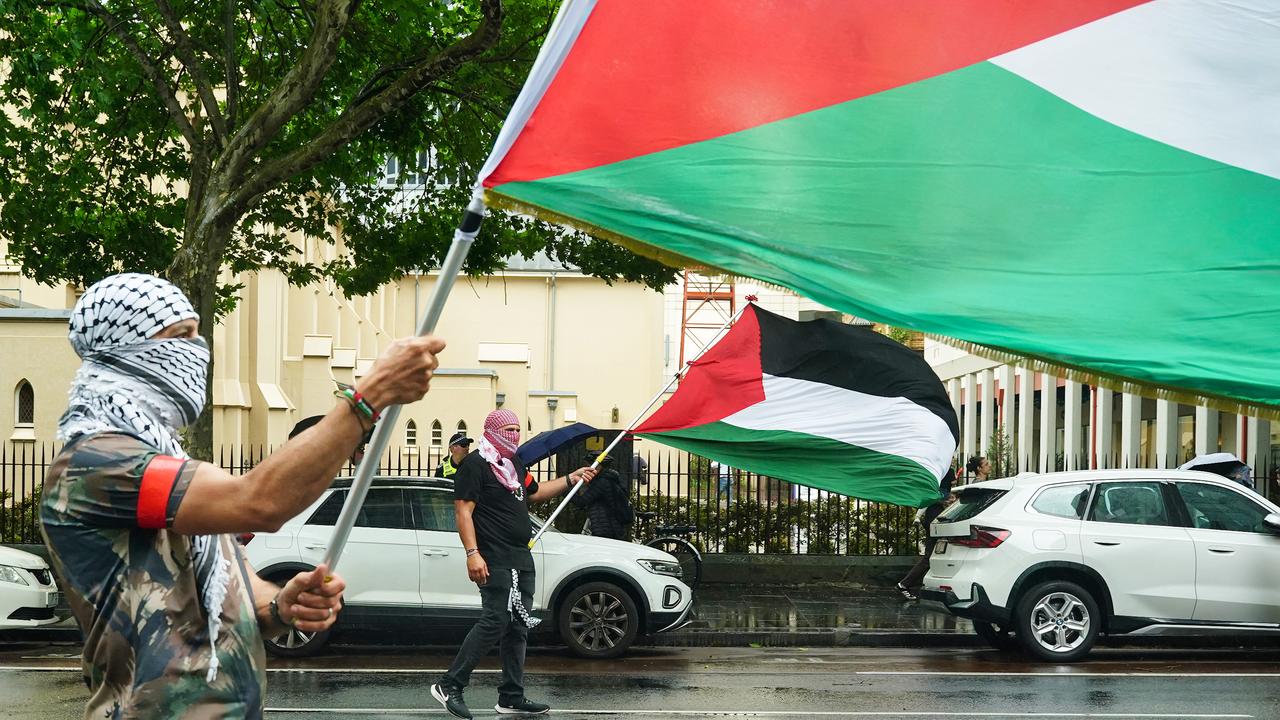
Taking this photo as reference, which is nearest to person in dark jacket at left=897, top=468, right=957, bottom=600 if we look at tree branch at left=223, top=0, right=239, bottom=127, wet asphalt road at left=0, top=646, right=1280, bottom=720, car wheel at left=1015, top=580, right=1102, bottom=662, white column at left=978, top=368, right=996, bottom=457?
wet asphalt road at left=0, top=646, right=1280, bottom=720

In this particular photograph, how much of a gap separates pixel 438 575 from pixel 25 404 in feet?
53.0

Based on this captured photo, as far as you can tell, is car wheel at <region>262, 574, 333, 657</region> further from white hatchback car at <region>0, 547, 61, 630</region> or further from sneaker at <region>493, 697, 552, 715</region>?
sneaker at <region>493, 697, 552, 715</region>

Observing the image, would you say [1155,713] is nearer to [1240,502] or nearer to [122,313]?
[1240,502]

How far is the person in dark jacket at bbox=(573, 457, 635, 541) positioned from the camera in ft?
→ 50.1

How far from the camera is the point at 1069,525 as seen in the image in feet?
40.5

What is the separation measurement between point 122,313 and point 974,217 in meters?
1.86

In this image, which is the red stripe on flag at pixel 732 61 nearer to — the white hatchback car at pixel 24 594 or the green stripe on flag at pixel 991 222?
the green stripe on flag at pixel 991 222

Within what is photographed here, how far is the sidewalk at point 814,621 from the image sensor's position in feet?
45.1

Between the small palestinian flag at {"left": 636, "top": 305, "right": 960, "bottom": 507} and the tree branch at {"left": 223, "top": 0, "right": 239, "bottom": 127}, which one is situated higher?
the tree branch at {"left": 223, "top": 0, "right": 239, "bottom": 127}

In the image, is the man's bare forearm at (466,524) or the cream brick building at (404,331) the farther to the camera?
the cream brick building at (404,331)

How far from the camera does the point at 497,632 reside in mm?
8625

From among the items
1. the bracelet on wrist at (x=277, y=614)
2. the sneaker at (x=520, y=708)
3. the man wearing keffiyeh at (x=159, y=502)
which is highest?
the man wearing keffiyeh at (x=159, y=502)

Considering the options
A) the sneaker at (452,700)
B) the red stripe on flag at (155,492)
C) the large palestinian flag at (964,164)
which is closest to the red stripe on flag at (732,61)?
the large palestinian flag at (964,164)

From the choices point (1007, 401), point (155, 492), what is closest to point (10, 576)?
point (155, 492)
